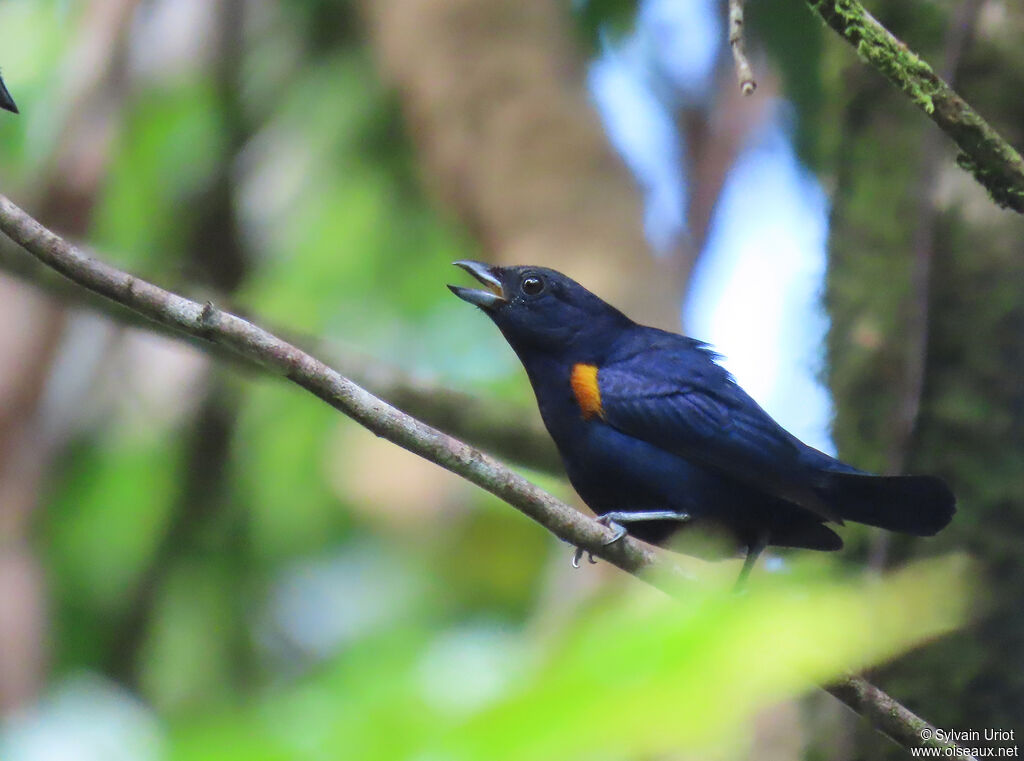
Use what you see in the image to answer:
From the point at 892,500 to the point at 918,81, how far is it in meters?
1.27

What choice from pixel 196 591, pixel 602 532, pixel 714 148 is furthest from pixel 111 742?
pixel 714 148

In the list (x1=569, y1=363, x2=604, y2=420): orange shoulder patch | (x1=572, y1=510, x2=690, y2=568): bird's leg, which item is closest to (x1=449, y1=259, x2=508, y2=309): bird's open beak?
(x1=569, y1=363, x2=604, y2=420): orange shoulder patch

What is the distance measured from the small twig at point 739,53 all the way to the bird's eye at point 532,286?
5.31 feet

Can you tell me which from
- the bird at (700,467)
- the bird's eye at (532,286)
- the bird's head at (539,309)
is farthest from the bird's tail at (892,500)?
the bird's eye at (532,286)

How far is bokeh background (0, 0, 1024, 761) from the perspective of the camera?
4633 millimetres

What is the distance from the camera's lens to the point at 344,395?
255 centimetres

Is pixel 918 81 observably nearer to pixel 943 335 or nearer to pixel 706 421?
Result: pixel 706 421

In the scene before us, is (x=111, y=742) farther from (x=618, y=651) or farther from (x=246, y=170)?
(x=246, y=170)

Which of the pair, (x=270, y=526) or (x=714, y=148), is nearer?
(x=270, y=526)

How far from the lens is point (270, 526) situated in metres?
7.13

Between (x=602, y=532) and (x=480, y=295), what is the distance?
5.04 ft

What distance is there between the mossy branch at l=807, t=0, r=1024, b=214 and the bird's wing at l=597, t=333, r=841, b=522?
42.9 inches

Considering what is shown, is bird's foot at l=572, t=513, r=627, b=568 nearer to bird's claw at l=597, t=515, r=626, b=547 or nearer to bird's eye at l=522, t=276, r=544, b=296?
bird's claw at l=597, t=515, r=626, b=547

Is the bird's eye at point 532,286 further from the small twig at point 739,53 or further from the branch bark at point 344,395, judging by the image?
the branch bark at point 344,395
